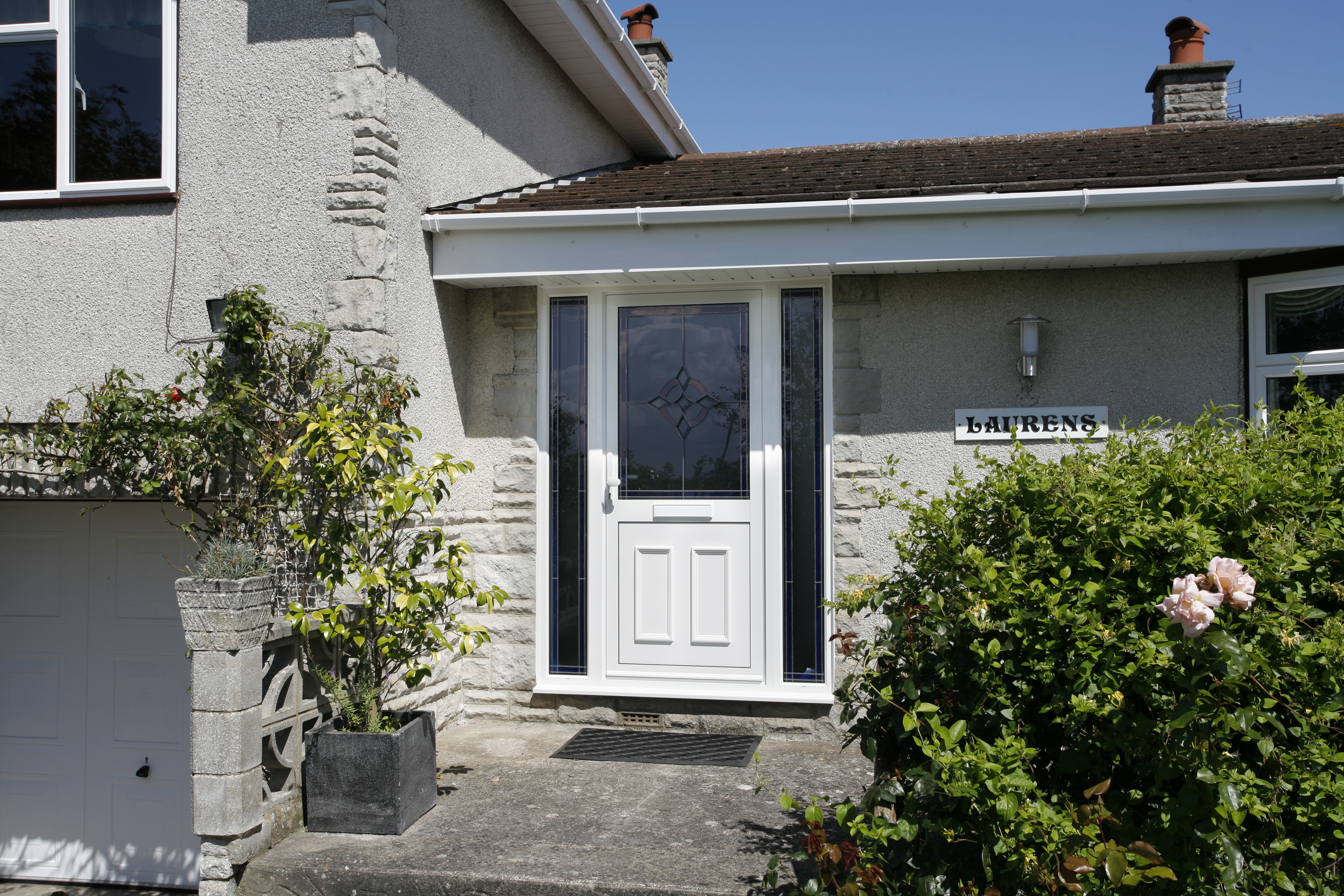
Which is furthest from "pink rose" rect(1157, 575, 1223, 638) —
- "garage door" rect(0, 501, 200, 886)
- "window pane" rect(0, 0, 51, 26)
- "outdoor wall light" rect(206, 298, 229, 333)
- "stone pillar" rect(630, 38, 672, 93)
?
"stone pillar" rect(630, 38, 672, 93)

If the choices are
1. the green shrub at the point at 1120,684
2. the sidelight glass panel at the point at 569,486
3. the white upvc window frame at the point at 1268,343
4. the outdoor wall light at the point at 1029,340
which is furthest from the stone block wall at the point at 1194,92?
the green shrub at the point at 1120,684

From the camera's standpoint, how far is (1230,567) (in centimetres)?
224

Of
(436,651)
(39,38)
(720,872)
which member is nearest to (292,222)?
(39,38)

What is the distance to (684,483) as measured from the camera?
5738 millimetres

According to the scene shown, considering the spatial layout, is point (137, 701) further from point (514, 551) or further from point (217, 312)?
point (217, 312)

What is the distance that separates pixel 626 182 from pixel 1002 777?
5188 mm

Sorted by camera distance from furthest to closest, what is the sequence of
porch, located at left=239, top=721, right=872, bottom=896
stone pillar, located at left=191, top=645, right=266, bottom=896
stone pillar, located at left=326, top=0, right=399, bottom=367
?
stone pillar, located at left=326, top=0, right=399, bottom=367, stone pillar, located at left=191, top=645, right=266, bottom=896, porch, located at left=239, top=721, right=872, bottom=896

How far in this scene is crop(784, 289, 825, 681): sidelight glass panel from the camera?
18.3ft

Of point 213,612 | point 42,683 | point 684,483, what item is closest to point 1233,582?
point 213,612

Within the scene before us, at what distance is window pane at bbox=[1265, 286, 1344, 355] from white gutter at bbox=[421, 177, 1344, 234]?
0.54 meters

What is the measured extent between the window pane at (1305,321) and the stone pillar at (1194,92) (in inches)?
175

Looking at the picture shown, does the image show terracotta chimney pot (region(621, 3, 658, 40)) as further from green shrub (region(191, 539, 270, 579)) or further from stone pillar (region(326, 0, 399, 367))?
green shrub (region(191, 539, 270, 579))

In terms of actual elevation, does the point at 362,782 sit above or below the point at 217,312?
below

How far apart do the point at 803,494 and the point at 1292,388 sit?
268 centimetres
